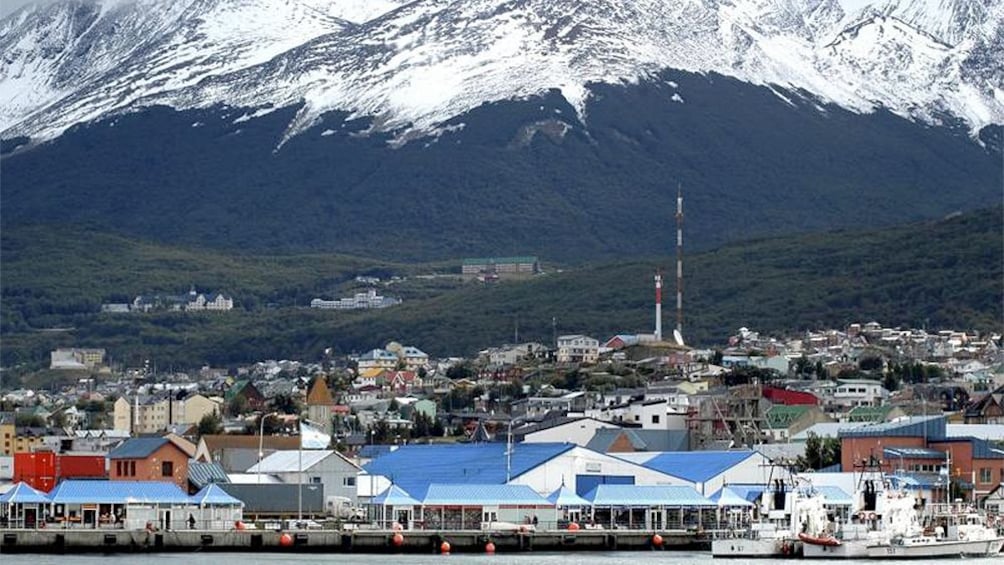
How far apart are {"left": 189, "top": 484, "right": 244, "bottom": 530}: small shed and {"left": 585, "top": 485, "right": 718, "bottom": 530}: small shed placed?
1094cm

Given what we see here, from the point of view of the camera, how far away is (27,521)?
3292 inches

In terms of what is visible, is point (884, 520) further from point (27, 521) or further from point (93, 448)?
point (93, 448)

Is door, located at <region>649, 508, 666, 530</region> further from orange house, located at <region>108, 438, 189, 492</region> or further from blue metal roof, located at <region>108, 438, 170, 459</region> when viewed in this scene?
blue metal roof, located at <region>108, 438, 170, 459</region>

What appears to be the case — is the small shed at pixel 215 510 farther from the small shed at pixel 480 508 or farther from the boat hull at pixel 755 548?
the boat hull at pixel 755 548

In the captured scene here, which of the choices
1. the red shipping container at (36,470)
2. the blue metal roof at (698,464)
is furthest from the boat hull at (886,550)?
the red shipping container at (36,470)

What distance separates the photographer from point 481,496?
84.6 m

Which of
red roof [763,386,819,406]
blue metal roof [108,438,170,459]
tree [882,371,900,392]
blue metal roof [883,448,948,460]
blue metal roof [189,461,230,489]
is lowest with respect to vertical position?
blue metal roof [189,461,230,489]

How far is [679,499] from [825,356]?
8741cm

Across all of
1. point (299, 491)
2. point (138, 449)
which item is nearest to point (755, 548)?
point (299, 491)

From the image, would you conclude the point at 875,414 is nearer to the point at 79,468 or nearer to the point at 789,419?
the point at 789,419

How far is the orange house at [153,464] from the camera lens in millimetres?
91381

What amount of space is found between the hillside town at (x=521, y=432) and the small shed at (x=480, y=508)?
7 cm

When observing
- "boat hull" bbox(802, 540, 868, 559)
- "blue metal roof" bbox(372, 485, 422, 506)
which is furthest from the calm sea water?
"blue metal roof" bbox(372, 485, 422, 506)

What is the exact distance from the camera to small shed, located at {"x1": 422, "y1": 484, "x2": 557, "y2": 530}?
8394 cm
